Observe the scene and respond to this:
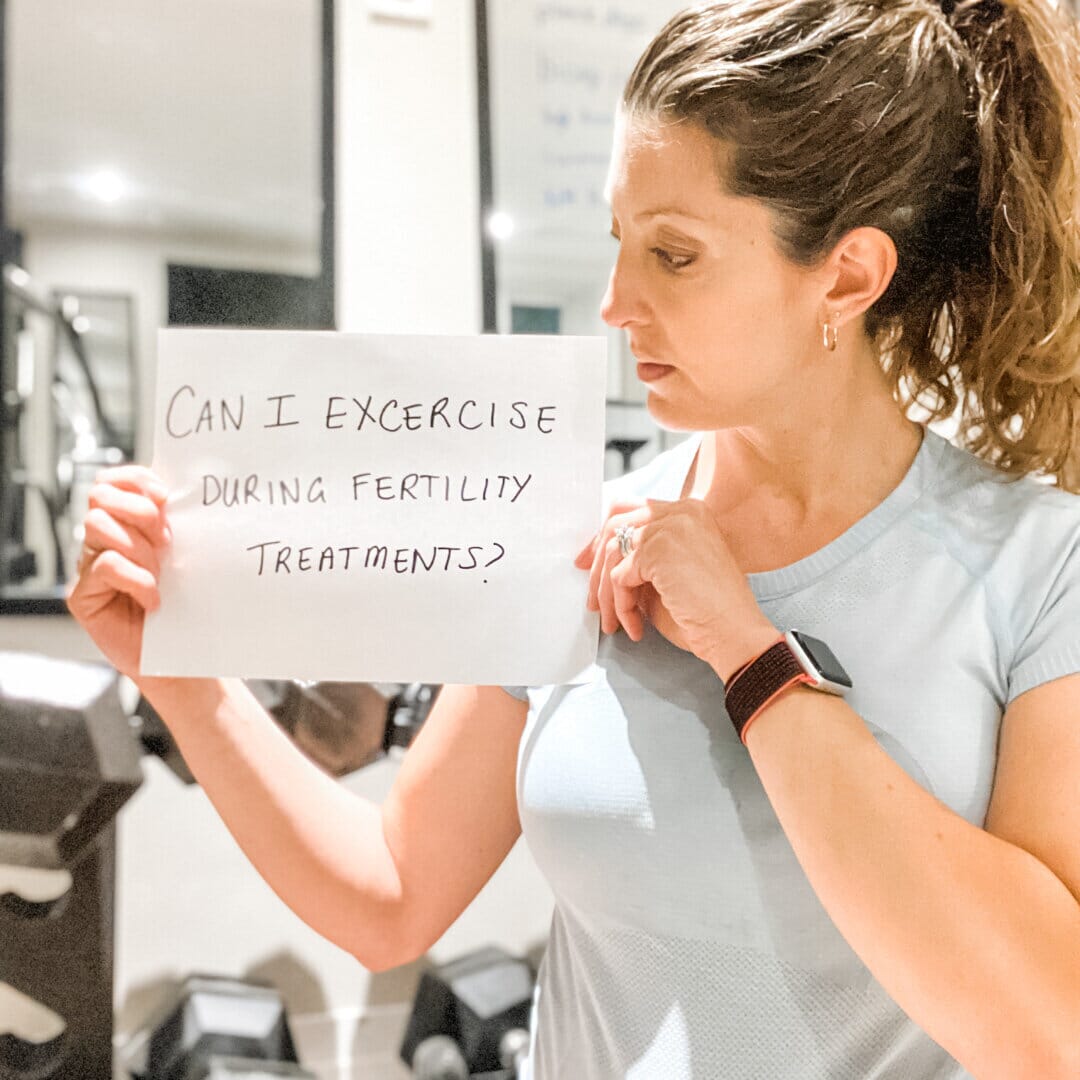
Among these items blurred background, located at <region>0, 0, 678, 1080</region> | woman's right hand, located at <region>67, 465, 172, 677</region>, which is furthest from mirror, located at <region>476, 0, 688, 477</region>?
woman's right hand, located at <region>67, 465, 172, 677</region>

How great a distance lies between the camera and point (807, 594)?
0.64 meters

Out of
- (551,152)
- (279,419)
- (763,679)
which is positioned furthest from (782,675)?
(551,152)

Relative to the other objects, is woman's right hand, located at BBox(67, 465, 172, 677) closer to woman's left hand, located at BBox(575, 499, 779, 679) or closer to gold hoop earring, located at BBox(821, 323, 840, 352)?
woman's left hand, located at BBox(575, 499, 779, 679)

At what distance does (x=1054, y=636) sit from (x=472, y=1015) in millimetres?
829

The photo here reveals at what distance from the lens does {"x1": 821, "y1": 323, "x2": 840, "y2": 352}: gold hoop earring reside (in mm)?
663

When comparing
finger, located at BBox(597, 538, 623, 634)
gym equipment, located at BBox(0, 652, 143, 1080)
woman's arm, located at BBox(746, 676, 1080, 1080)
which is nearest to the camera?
woman's arm, located at BBox(746, 676, 1080, 1080)

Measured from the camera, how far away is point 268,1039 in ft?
3.46

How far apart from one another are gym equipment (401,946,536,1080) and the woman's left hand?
2.29ft

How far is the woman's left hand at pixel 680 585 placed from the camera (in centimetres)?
57

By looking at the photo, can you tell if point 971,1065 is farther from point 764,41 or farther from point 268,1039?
point 268,1039

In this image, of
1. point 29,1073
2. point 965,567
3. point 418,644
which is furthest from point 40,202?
point 965,567

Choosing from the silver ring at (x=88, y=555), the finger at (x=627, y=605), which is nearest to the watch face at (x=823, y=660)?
the finger at (x=627, y=605)

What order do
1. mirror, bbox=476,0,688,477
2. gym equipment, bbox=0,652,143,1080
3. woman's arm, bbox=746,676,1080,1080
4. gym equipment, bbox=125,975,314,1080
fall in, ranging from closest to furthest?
woman's arm, bbox=746,676,1080,1080 → gym equipment, bbox=0,652,143,1080 → gym equipment, bbox=125,975,314,1080 → mirror, bbox=476,0,688,477

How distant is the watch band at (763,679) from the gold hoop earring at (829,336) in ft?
0.78
